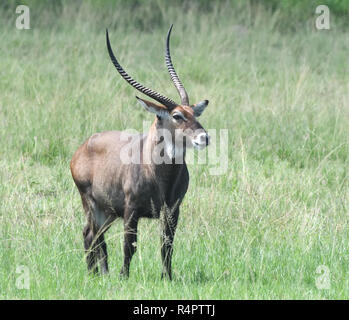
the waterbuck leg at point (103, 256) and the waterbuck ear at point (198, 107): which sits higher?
the waterbuck ear at point (198, 107)

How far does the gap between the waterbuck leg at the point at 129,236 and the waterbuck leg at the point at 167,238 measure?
21 centimetres

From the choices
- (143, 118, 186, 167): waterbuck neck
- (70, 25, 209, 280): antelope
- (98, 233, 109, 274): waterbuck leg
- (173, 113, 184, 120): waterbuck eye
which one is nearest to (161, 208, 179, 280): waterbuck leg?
(70, 25, 209, 280): antelope

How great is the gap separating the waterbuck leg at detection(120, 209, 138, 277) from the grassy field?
11 centimetres

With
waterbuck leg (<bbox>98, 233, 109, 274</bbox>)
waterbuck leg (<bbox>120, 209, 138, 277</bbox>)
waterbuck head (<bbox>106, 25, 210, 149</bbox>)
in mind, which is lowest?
waterbuck leg (<bbox>98, 233, 109, 274</bbox>)

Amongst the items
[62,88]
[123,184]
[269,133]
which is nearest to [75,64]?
[62,88]

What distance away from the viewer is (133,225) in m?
5.88

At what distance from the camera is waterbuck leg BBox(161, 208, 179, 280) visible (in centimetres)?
587

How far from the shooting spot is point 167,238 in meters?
5.92

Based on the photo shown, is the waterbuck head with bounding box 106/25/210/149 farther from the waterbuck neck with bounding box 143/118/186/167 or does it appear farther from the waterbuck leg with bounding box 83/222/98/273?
the waterbuck leg with bounding box 83/222/98/273

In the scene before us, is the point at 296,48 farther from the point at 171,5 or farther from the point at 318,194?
the point at 318,194

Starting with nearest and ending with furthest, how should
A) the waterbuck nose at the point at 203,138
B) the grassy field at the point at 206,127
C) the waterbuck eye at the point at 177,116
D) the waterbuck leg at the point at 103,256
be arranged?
1. the waterbuck nose at the point at 203,138
2. the waterbuck eye at the point at 177,116
3. the grassy field at the point at 206,127
4. the waterbuck leg at the point at 103,256

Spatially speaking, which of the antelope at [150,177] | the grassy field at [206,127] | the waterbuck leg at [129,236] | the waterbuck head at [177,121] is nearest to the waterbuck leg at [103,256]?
the antelope at [150,177]

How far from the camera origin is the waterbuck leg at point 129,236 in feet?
19.3

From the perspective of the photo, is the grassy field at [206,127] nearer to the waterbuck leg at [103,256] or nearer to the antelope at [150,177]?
the waterbuck leg at [103,256]
